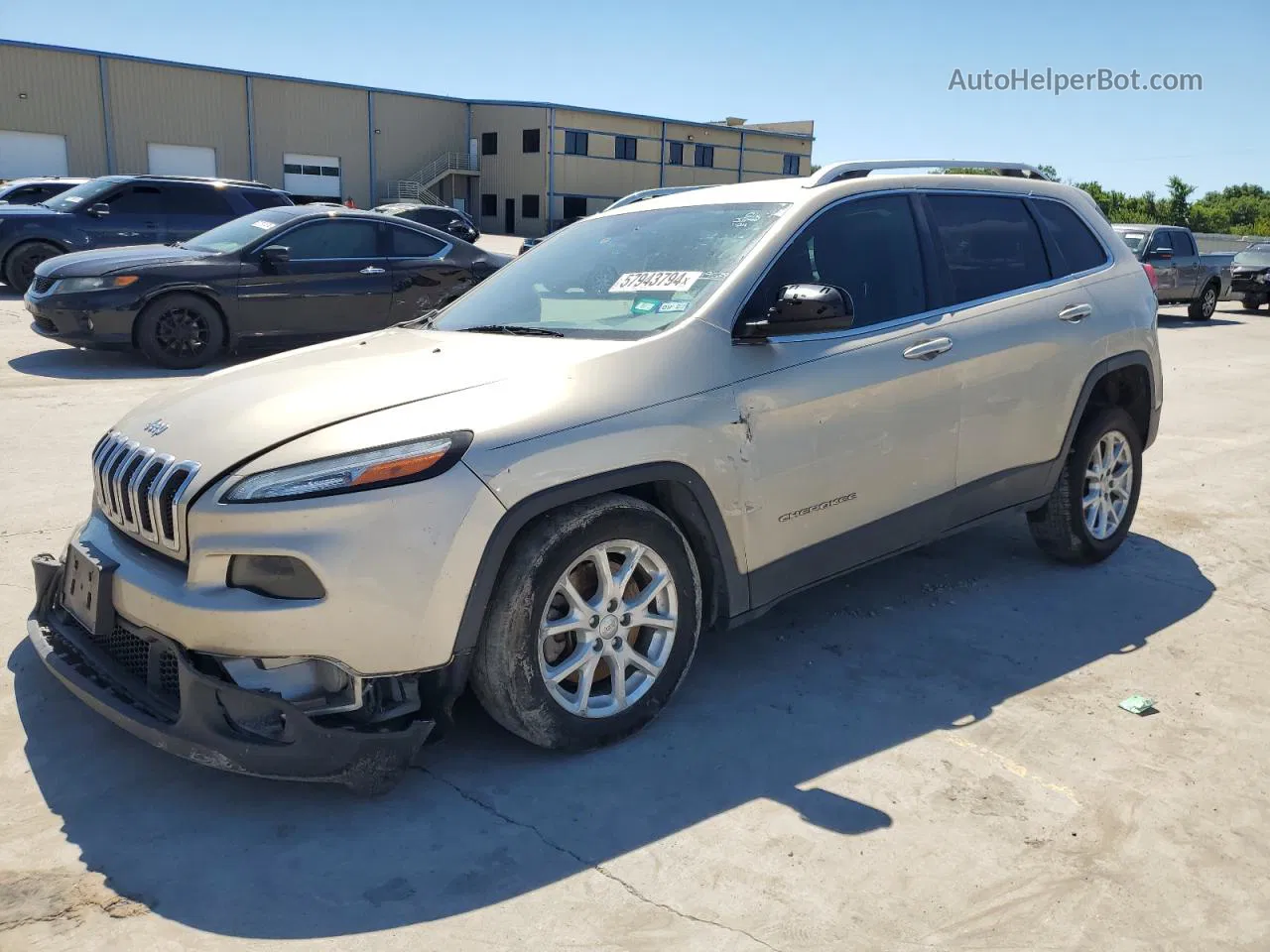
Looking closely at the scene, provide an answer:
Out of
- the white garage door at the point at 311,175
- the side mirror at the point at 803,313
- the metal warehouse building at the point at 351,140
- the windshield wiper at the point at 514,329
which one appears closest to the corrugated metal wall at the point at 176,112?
the metal warehouse building at the point at 351,140

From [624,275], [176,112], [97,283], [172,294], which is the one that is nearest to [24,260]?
[97,283]

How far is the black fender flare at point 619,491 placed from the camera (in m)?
2.94

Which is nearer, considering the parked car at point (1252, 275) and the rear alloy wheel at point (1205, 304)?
the rear alloy wheel at point (1205, 304)

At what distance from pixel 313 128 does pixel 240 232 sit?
40853mm

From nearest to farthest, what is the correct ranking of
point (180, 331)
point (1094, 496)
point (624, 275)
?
1. point (624, 275)
2. point (1094, 496)
3. point (180, 331)

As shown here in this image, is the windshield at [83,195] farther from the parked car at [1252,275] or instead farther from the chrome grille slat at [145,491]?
the parked car at [1252,275]

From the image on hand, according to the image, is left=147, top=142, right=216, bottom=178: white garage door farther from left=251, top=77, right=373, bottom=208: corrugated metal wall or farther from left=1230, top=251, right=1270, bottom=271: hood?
left=1230, top=251, right=1270, bottom=271: hood

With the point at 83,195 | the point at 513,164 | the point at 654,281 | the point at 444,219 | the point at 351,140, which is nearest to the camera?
the point at 654,281

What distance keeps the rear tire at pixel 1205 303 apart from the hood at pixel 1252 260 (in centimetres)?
243

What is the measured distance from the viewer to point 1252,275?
22750 mm

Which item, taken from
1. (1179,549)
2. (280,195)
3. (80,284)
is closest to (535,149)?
(280,195)

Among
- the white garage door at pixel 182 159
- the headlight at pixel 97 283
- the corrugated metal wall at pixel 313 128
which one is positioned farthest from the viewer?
the corrugated metal wall at pixel 313 128

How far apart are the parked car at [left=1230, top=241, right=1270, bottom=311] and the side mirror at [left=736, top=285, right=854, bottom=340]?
74.8 feet

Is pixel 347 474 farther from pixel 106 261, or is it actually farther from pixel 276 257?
pixel 106 261
